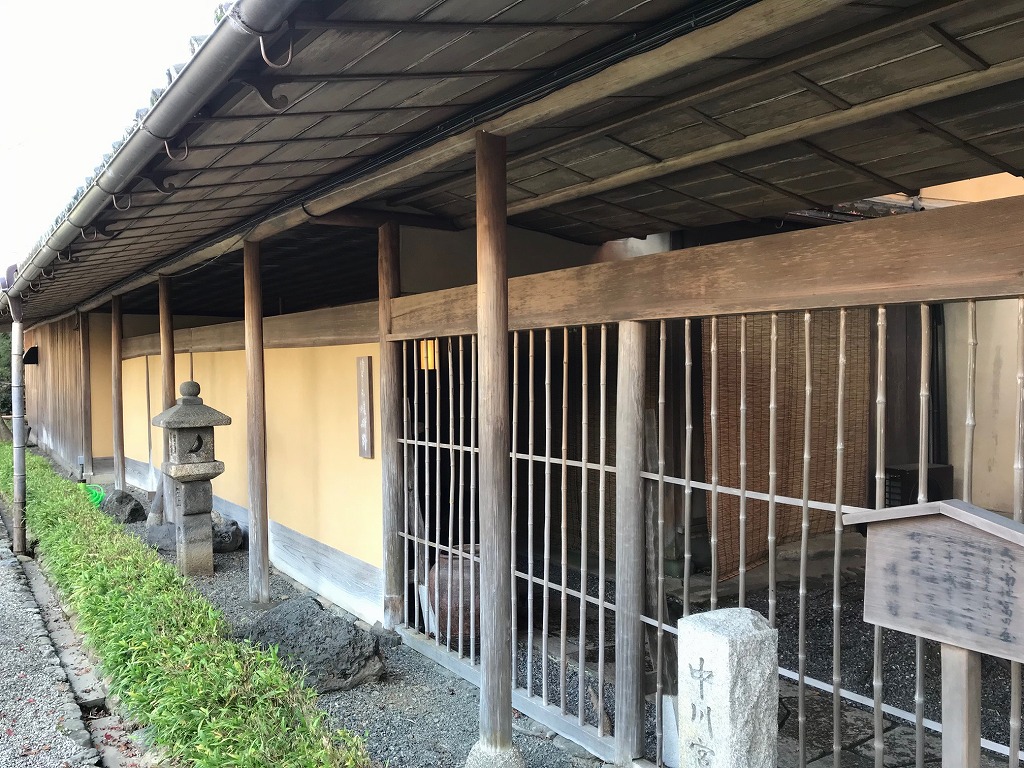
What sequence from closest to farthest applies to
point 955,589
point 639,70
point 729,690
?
point 955,589 < point 729,690 < point 639,70

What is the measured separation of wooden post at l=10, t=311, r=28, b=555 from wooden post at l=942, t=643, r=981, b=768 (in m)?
10.3

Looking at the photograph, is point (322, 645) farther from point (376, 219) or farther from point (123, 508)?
point (123, 508)

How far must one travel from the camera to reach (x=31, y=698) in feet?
16.6

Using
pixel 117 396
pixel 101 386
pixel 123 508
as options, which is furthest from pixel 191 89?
pixel 101 386

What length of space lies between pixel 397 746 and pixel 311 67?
12.4 ft

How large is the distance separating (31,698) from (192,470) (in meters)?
3.49

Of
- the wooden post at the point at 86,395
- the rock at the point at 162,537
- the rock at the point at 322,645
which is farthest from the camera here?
the wooden post at the point at 86,395

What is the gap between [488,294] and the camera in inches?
154

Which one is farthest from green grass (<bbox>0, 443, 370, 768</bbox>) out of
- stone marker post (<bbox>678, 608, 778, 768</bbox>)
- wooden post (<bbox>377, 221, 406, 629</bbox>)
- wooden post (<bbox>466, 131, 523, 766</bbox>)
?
stone marker post (<bbox>678, 608, 778, 768</bbox>)

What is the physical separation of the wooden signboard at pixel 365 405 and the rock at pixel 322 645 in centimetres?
153

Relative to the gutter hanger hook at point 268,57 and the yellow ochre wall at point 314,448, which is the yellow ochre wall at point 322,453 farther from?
the gutter hanger hook at point 268,57

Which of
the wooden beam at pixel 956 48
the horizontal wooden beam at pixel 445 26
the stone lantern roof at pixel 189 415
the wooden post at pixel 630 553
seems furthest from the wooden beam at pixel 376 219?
the wooden beam at pixel 956 48

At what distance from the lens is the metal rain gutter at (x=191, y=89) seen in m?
2.30

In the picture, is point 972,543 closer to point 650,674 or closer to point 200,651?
point 650,674
